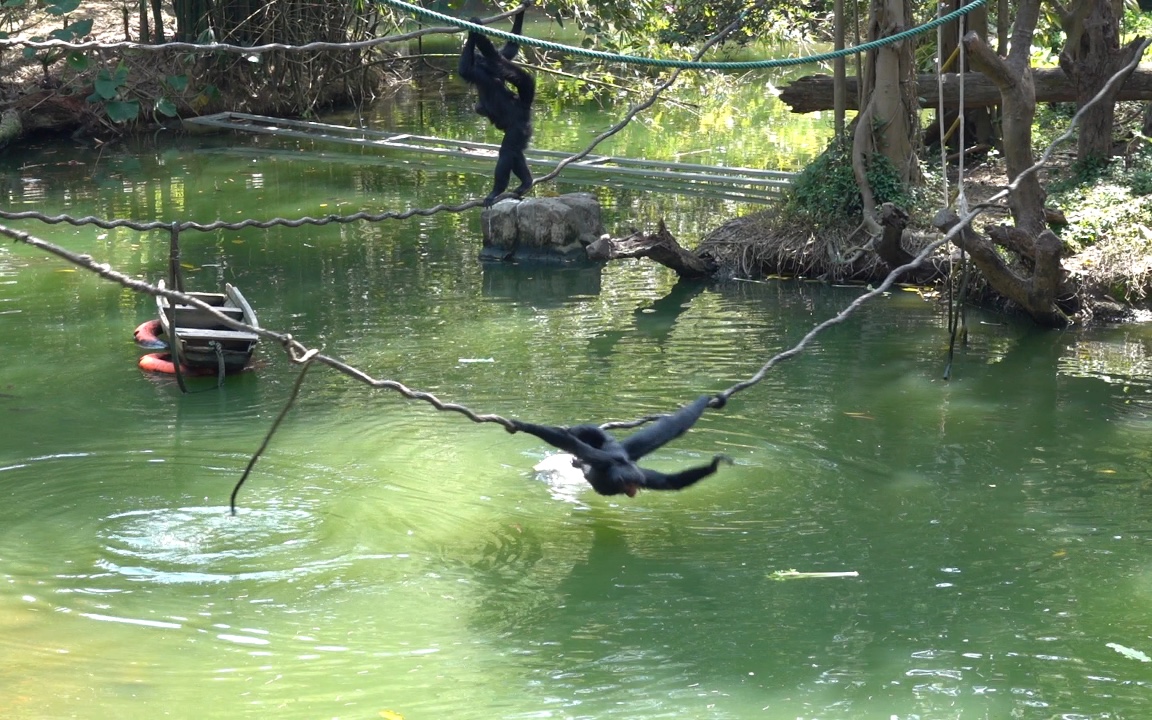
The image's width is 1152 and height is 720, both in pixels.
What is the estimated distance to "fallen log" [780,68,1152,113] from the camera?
14.2m

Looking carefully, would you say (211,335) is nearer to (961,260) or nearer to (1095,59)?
(961,260)

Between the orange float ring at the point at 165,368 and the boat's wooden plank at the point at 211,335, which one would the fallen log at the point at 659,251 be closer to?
the boat's wooden plank at the point at 211,335

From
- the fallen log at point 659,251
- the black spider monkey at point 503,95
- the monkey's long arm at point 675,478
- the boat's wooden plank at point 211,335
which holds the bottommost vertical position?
Result: the monkey's long arm at point 675,478

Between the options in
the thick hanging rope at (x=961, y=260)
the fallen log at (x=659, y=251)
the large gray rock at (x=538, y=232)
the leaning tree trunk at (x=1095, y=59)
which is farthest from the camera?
the large gray rock at (x=538, y=232)

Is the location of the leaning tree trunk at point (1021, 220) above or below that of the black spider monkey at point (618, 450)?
above

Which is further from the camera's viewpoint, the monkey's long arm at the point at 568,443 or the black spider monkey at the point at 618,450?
the black spider monkey at the point at 618,450

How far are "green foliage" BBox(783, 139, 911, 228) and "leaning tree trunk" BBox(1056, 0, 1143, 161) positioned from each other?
229 cm

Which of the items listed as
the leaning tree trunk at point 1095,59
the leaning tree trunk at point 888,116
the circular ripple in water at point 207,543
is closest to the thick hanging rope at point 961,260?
the leaning tree trunk at point 888,116

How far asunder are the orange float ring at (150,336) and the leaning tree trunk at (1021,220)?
673 cm

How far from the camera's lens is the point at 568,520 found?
7.93 m

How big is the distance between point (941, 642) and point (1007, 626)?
1.39 feet

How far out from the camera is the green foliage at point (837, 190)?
13.4 m

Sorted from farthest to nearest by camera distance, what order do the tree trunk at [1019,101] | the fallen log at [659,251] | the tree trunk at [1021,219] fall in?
the fallen log at [659,251], the tree trunk at [1021,219], the tree trunk at [1019,101]

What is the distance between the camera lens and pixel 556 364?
10.9 meters
